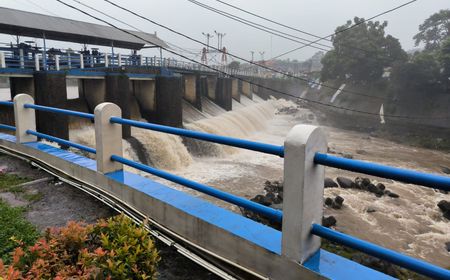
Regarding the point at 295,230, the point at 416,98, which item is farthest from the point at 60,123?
the point at 416,98

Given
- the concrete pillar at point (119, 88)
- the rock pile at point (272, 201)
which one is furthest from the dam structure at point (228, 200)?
the concrete pillar at point (119, 88)

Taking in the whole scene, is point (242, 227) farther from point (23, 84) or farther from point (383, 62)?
point (383, 62)

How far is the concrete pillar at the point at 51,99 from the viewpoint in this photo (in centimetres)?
1332

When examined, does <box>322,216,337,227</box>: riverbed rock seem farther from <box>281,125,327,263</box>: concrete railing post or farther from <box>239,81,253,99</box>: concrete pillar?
<box>239,81,253,99</box>: concrete pillar

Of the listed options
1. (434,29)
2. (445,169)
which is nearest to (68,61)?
(445,169)

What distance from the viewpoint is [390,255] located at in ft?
6.19

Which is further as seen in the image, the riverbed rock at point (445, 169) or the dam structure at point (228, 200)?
the riverbed rock at point (445, 169)

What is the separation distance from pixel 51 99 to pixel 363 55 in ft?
139

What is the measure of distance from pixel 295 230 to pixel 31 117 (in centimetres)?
555

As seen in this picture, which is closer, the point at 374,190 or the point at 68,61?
the point at 374,190

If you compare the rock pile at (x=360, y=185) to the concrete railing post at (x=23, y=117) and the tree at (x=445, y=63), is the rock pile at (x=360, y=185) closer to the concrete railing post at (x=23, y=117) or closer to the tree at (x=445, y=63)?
the concrete railing post at (x=23, y=117)

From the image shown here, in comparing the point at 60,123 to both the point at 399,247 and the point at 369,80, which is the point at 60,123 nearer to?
the point at 399,247

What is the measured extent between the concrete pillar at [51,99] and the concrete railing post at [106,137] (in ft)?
33.7

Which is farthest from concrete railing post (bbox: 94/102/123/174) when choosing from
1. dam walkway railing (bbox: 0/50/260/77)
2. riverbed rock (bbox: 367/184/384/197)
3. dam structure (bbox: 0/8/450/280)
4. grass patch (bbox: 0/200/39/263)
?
riverbed rock (bbox: 367/184/384/197)
